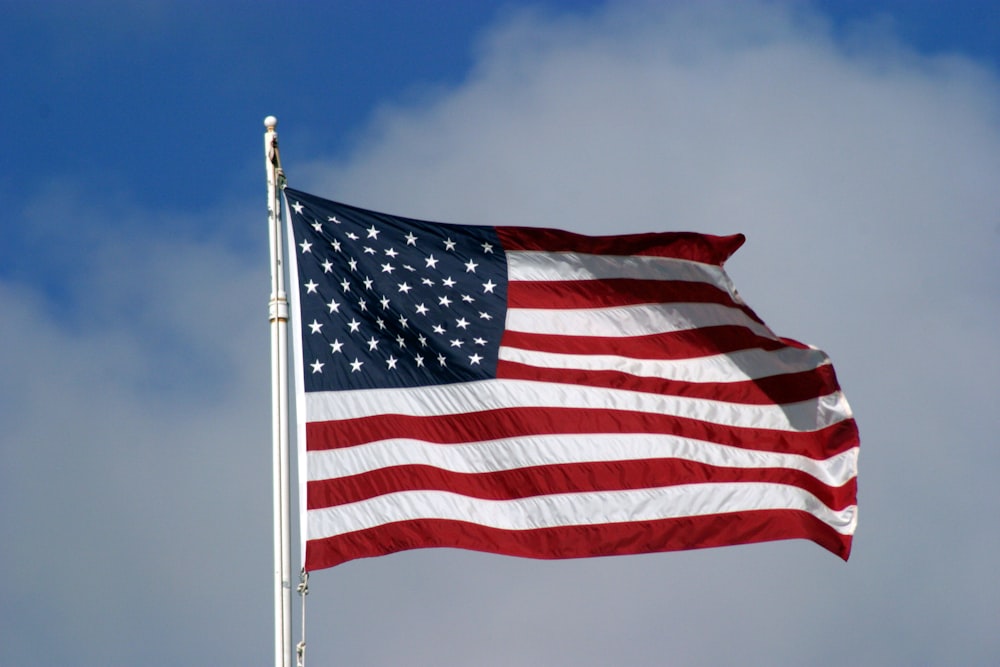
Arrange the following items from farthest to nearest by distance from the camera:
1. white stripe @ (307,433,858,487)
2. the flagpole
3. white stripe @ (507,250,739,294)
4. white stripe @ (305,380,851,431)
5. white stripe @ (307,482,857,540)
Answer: white stripe @ (507,250,739,294)
white stripe @ (305,380,851,431)
white stripe @ (307,433,858,487)
white stripe @ (307,482,857,540)
the flagpole

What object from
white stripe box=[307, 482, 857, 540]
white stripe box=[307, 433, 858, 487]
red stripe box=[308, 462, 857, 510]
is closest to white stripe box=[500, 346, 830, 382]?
white stripe box=[307, 433, 858, 487]

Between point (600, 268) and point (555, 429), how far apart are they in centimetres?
271

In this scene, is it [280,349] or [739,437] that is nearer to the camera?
[280,349]

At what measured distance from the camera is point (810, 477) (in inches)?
1037

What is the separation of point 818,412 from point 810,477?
45.4 inches

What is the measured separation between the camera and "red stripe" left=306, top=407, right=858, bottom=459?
2294 cm

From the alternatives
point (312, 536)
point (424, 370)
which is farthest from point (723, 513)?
point (312, 536)

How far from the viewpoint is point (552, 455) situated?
24.4 metres

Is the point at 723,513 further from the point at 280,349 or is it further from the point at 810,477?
the point at 280,349

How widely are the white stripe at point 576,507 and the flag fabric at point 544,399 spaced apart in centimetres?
3

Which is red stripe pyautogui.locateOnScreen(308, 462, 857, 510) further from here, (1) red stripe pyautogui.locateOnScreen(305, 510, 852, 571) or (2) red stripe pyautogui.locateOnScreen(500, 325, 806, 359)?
(2) red stripe pyautogui.locateOnScreen(500, 325, 806, 359)

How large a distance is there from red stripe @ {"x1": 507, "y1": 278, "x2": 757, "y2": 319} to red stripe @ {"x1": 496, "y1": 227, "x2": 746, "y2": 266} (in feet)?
1.45

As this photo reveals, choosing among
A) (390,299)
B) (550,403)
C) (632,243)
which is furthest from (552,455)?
(632,243)

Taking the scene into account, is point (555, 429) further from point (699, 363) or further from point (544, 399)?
point (699, 363)
